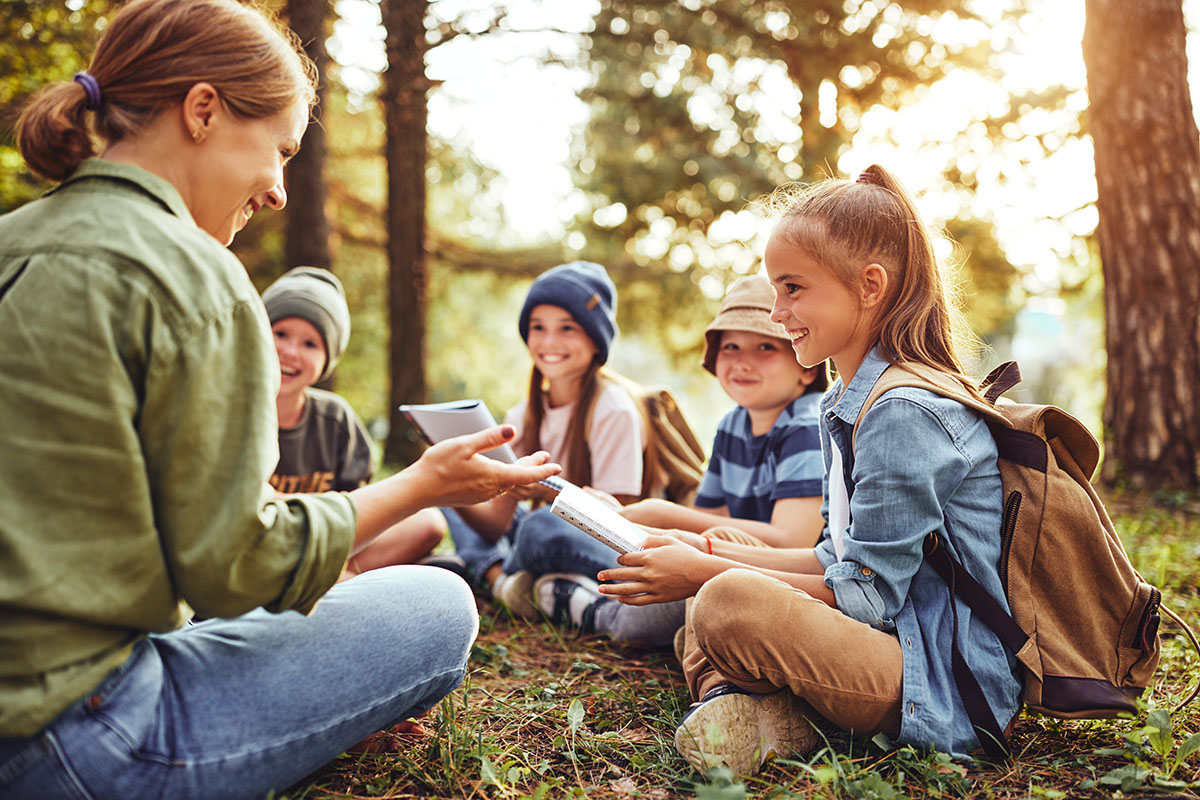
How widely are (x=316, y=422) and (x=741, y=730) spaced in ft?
7.85

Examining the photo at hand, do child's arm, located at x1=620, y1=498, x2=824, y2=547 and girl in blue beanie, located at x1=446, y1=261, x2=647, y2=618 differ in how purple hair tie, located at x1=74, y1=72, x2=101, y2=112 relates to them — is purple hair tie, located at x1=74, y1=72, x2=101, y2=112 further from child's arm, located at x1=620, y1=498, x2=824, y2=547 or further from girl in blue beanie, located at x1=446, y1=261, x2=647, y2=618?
girl in blue beanie, located at x1=446, y1=261, x2=647, y2=618

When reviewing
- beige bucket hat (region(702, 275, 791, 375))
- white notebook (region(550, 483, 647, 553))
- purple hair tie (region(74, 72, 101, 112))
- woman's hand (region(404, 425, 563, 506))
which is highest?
purple hair tie (region(74, 72, 101, 112))

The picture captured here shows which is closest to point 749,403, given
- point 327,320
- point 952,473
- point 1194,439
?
point 952,473

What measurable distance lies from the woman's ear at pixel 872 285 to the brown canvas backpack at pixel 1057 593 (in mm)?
296

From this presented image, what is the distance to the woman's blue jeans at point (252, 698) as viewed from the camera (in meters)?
1.30

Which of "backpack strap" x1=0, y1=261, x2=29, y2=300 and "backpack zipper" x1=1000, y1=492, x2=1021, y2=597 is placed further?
"backpack zipper" x1=1000, y1=492, x2=1021, y2=597

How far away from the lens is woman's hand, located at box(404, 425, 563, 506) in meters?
1.63

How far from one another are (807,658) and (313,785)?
1.08m

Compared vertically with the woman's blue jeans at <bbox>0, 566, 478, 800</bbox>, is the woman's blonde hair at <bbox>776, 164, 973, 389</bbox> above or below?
above

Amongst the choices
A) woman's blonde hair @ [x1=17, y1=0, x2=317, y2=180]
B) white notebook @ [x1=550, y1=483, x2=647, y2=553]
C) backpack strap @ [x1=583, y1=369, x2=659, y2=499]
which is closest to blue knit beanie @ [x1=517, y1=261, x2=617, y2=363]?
backpack strap @ [x1=583, y1=369, x2=659, y2=499]

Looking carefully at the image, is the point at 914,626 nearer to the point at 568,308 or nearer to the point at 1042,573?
the point at 1042,573

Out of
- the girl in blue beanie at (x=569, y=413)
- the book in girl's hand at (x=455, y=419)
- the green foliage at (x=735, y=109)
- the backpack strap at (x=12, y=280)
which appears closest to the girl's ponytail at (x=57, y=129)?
the backpack strap at (x=12, y=280)

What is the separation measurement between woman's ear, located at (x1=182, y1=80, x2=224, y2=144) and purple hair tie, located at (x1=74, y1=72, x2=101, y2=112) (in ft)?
0.47

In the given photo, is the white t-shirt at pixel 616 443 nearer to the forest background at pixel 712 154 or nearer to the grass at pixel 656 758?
the grass at pixel 656 758
